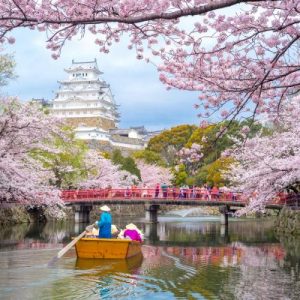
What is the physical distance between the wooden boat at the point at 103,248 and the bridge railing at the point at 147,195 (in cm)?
1966

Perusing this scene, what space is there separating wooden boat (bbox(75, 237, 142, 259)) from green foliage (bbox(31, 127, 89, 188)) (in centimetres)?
1942

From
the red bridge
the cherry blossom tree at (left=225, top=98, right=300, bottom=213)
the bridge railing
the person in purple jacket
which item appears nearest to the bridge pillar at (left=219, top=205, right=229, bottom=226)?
the red bridge

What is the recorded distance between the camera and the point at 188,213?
158ft

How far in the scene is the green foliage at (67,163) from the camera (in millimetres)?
33750

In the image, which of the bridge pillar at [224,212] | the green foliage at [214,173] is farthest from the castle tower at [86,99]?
the bridge pillar at [224,212]

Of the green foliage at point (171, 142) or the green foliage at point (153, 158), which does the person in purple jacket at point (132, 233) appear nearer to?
the green foliage at point (153, 158)

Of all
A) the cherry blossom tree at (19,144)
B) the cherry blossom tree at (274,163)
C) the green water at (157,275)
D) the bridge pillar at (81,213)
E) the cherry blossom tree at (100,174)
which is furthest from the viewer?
the cherry blossom tree at (100,174)

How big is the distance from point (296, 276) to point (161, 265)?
355 cm

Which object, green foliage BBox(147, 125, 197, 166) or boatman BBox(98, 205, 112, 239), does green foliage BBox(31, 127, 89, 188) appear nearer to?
boatman BBox(98, 205, 112, 239)

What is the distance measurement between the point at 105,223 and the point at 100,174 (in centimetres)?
2905

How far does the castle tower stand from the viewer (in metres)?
72.2

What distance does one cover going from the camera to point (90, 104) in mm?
73125

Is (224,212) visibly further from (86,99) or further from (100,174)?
(86,99)

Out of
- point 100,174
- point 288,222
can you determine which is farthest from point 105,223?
point 100,174
